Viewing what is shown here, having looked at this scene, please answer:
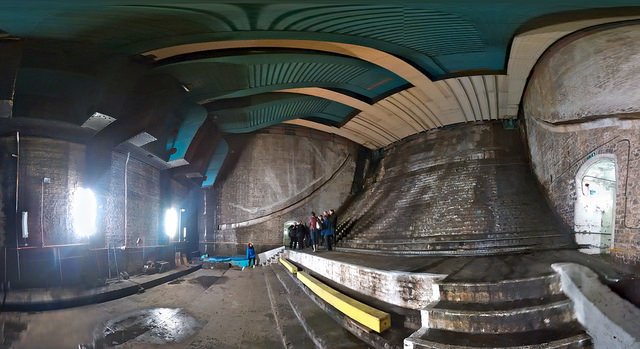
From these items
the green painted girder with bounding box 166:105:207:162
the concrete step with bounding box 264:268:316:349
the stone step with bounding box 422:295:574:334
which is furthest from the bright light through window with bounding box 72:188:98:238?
the stone step with bounding box 422:295:574:334

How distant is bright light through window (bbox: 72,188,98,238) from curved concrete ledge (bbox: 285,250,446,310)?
475 centimetres

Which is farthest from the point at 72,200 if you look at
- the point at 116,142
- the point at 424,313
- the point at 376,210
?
the point at 376,210

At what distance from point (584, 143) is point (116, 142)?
991cm

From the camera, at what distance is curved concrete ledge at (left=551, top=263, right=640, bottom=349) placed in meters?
2.45

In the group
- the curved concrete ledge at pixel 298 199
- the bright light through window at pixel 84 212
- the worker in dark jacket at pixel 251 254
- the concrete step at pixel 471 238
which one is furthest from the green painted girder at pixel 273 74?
the worker in dark jacket at pixel 251 254

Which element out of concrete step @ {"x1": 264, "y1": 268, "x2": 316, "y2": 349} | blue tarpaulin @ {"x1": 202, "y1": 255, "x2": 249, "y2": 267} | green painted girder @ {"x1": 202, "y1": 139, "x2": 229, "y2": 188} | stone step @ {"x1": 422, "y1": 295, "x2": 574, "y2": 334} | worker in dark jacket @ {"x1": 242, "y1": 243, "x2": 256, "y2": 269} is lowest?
blue tarpaulin @ {"x1": 202, "y1": 255, "x2": 249, "y2": 267}

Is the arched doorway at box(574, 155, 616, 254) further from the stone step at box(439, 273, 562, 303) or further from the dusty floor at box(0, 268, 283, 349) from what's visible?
the dusty floor at box(0, 268, 283, 349)

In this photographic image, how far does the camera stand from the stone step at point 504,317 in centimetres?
287

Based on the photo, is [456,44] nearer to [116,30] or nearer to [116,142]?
[116,30]

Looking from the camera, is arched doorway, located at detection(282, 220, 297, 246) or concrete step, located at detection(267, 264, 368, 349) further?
arched doorway, located at detection(282, 220, 297, 246)

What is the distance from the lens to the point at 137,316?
4.66 meters

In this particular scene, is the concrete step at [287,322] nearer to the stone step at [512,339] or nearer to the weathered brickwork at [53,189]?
the stone step at [512,339]

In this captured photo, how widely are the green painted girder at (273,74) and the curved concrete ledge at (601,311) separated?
668cm

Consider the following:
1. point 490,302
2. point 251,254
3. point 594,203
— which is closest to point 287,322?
point 490,302
